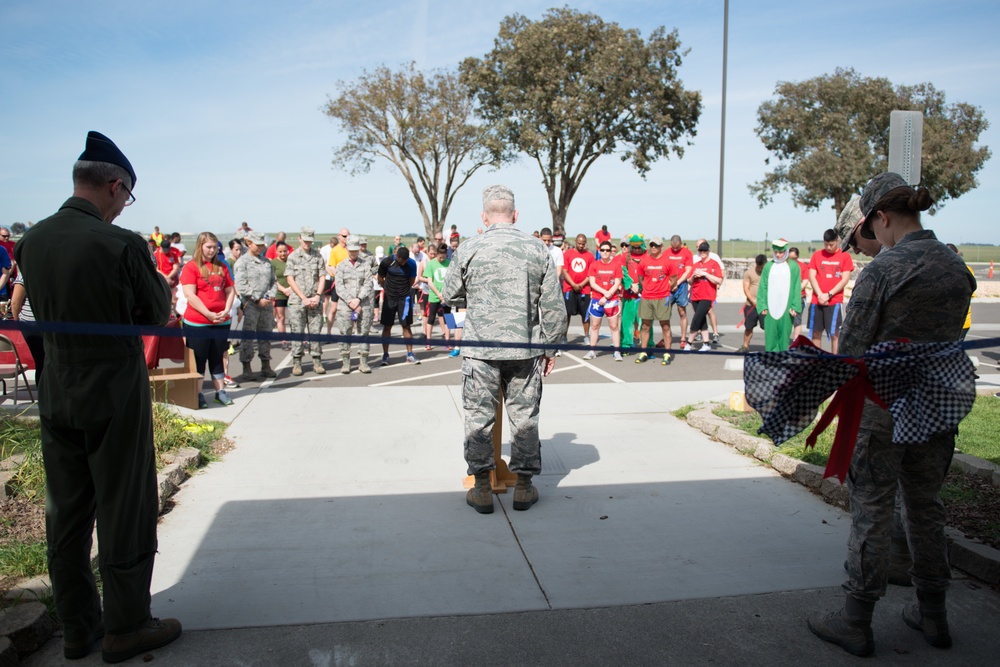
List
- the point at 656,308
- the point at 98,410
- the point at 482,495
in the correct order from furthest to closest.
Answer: the point at 656,308 → the point at 482,495 → the point at 98,410

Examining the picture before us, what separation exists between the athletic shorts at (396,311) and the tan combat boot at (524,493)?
21.8ft

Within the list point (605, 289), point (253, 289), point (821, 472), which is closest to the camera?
point (821, 472)

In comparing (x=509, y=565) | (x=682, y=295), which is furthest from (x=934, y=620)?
(x=682, y=295)

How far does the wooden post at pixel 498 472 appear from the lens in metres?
5.23

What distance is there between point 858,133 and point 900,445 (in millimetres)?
35331

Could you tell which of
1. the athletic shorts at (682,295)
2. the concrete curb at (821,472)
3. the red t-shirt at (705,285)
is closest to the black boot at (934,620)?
the concrete curb at (821,472)

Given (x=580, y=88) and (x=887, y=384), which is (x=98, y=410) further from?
(x=580, y=88)

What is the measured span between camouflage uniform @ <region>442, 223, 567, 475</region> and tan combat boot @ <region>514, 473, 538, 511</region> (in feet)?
0.22

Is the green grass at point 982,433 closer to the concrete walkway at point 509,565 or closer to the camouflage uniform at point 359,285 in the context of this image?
the concrete walkway at point 509,565

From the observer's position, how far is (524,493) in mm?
4945

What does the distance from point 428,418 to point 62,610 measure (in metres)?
4.64

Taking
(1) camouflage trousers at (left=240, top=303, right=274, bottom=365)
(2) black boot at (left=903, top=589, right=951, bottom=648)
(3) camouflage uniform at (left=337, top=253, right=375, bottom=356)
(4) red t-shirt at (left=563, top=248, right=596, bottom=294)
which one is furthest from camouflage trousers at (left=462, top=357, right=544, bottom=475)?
(4) red t-shirt at (left=563, top=248, right=596, bottom=294)

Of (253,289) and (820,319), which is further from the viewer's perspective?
(820,319)

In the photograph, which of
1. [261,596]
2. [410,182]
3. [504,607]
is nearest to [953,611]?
[504,607]
